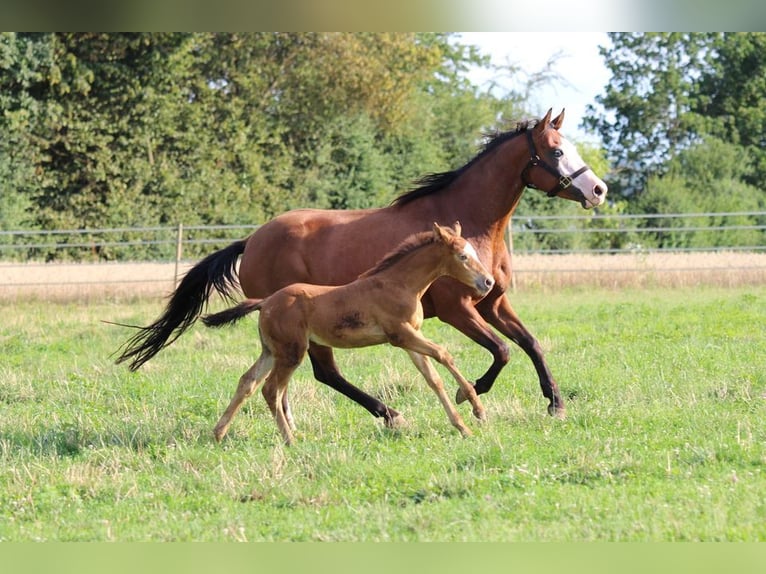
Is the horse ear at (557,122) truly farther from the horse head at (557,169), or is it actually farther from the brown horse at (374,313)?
the brown horse at (374,313)

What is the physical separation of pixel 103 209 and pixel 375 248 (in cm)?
1871

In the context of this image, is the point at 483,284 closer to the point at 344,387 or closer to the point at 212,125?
the point at 344,387

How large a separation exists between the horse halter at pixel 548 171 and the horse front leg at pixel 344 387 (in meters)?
2.04

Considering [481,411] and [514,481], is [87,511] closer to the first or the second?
[514,481]

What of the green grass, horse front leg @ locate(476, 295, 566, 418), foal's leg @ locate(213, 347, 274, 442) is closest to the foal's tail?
foal's leg @ locate(213, 347, 274, 442)

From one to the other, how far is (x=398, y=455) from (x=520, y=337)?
6.77ft

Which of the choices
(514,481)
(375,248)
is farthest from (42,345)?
(514,481)

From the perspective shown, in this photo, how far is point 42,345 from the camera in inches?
479

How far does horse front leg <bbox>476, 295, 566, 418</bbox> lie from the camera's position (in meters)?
7.77

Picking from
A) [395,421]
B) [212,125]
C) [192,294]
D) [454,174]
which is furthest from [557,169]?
[212,125]

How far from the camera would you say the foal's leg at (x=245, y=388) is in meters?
7.07

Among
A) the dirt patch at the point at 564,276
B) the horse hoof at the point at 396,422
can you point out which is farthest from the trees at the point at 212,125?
the horse hoof at the point at 396,422

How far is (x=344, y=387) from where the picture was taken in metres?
7.91

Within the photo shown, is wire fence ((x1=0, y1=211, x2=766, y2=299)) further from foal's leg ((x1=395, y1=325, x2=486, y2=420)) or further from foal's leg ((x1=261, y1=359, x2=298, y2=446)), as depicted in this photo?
foal's leg ((x1=261, y1=359, x2=298, y2=446))
